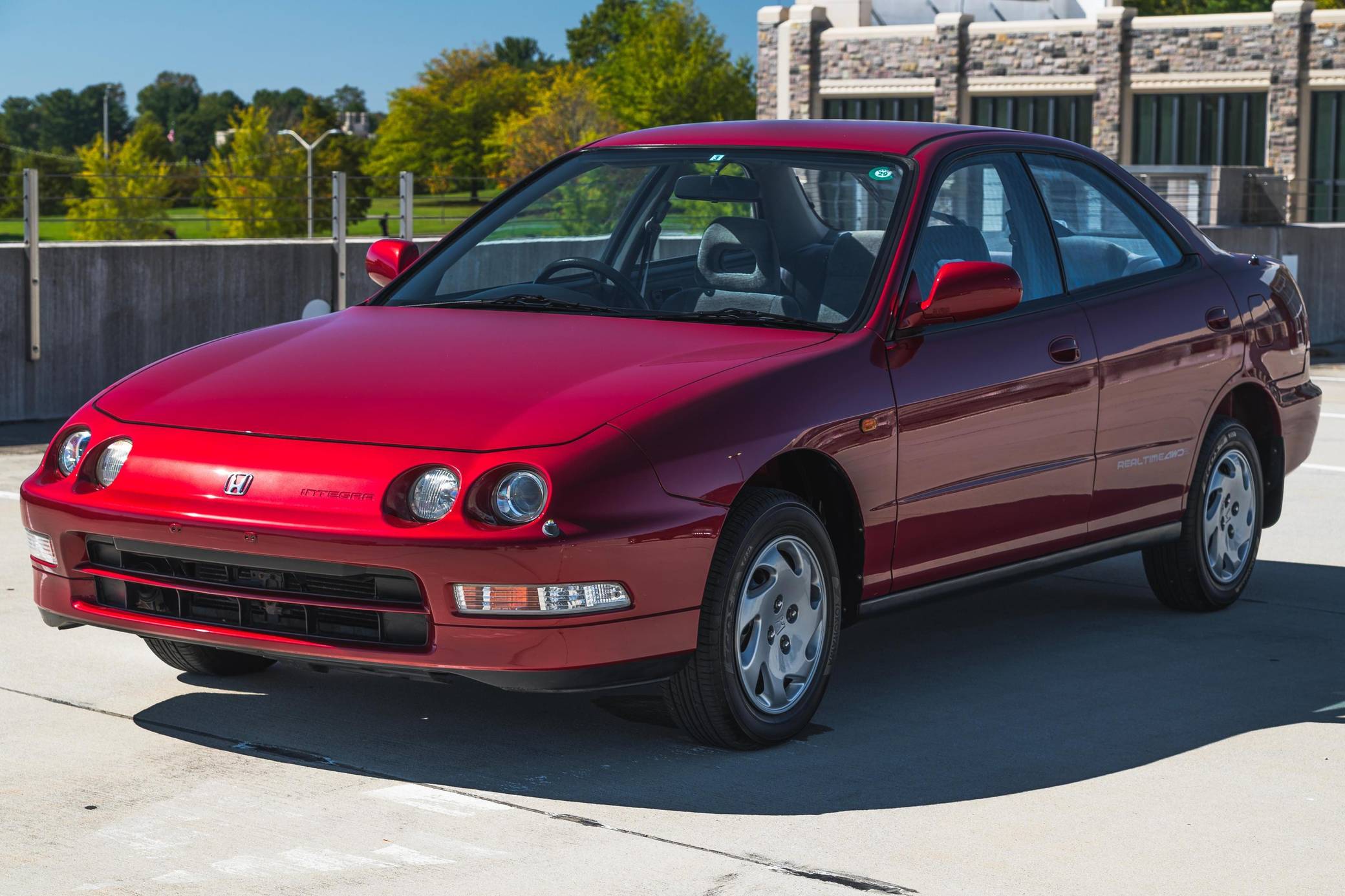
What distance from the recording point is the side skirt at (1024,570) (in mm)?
5523

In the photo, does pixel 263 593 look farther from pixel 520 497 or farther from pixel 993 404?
pixel 993 404

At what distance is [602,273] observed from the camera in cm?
587

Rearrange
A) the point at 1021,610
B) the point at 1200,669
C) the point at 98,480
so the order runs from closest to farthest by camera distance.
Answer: the point at 98,480 → the point at 1200,669 → the point at 1021,610

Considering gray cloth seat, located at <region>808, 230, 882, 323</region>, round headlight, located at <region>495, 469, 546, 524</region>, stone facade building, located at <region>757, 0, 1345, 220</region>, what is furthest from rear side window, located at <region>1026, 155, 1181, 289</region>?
stone facade building, located at <region>757, 0, 1345, 220</region>

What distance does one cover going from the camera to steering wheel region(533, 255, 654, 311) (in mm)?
5691

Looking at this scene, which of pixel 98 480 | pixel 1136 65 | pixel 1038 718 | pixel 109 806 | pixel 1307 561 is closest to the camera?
pixel 109 806

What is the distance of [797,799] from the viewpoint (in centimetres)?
461

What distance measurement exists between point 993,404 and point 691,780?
5.29 feet

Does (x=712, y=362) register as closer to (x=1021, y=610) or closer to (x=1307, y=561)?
(x=1021, y=610)

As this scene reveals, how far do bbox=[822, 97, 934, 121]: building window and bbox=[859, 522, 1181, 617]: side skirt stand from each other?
54745mm

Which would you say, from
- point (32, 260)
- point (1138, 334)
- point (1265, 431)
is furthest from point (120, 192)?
point (1138, 334)

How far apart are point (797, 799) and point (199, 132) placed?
19590cm

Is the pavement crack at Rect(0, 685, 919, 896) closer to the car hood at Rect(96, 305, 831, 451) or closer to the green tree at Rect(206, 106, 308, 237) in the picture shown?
the car hood at Rect(96, 305, 831, 451)

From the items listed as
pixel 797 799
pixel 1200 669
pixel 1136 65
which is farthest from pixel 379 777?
pixel 1136 65
